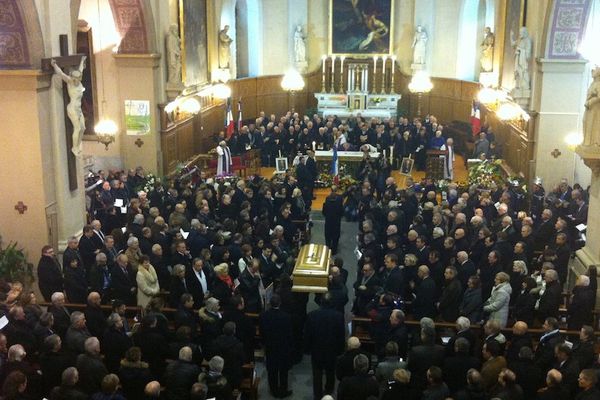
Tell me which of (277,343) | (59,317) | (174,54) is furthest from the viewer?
(174,54)

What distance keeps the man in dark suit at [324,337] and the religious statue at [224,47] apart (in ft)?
55.7

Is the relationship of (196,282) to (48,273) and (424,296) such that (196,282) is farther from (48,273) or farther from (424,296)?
(424,296)

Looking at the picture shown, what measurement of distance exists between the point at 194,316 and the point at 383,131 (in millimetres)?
14673

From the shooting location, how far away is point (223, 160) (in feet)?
70.0

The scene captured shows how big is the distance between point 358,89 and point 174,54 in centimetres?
1170

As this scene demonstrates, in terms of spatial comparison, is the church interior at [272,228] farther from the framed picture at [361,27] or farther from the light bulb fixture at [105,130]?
the framed picture at [361,27]

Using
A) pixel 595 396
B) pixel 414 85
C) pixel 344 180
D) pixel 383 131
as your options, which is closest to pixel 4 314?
pixel 595 396

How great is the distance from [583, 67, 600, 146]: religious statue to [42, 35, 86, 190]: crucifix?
29.1ft

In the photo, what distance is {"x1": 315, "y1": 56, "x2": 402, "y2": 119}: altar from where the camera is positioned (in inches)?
1134

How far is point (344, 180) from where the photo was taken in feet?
67.9

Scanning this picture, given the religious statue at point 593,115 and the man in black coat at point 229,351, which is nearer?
the man in black coat at point 229,351

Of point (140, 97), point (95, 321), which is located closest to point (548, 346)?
point (95, 321)

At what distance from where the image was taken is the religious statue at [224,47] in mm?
25266

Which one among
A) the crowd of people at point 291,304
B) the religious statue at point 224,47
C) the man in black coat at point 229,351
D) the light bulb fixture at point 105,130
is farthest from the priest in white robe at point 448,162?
the man in black coat at point 229,351
